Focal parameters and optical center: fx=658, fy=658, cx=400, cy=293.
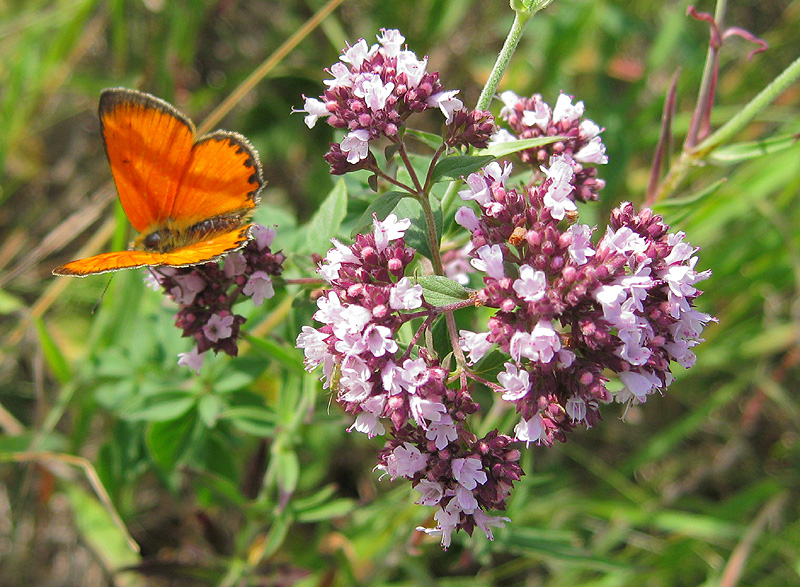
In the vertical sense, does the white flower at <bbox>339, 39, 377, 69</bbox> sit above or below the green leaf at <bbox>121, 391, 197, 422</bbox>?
above

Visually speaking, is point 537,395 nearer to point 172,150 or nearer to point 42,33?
point 172,150

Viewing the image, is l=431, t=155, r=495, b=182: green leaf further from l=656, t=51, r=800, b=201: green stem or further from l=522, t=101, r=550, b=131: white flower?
l=656, t=51, r=800, b=201: green stem

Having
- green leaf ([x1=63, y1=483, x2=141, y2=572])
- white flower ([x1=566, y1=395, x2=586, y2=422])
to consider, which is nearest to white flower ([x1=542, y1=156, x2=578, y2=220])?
white flower ([x1=566, y1=395, x2=586, y2=422])

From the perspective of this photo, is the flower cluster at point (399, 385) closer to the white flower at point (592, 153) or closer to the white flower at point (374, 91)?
the white flower at point (374, 91)

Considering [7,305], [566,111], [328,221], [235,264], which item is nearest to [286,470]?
[235,264]

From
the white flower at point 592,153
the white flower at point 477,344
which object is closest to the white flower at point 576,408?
the white flower at point 477,344

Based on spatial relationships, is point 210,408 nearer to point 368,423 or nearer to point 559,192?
point 368,423

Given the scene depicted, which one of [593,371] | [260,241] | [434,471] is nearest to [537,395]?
[593,371]
